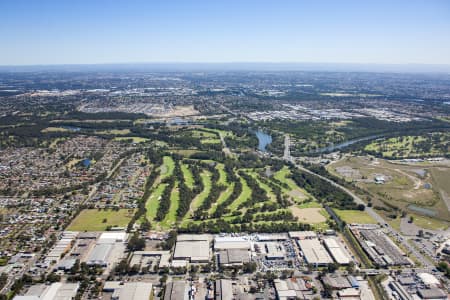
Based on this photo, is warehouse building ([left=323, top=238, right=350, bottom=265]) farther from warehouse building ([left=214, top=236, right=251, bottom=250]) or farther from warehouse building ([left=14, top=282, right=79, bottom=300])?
warehouse building ([left=14, top=282, right=79, bottom=300])

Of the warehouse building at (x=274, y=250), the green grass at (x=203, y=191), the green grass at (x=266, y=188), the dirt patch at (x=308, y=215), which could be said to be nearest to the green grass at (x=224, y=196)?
the green grass at (x=203, y=191)

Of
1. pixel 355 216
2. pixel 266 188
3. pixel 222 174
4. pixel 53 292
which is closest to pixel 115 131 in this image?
pixel 222 174

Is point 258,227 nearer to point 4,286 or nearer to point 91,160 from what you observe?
point 4,286

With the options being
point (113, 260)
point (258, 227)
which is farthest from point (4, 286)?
point (258, 227)

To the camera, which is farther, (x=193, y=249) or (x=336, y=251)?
(x=336, y=251)

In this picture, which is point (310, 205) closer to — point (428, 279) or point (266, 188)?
point (266, 188)

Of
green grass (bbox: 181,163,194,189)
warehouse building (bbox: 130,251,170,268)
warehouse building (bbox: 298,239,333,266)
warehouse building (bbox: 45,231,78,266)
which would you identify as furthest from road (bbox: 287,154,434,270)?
warehouse building (bbox: 45,231,78,266)

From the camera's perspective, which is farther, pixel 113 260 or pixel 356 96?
pixel 356 96
